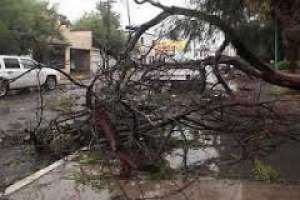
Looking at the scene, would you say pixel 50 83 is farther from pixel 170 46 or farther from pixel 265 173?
pixel 265 173

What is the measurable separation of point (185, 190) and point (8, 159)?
431cm

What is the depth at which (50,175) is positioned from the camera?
8.20m

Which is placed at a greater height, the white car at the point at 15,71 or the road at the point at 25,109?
the white car at the point at 15,71

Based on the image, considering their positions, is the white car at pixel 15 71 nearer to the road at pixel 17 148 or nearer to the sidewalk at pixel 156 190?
the road at pixel 17 148

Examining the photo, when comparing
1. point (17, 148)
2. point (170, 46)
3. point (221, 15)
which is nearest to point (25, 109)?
point (17, 148)

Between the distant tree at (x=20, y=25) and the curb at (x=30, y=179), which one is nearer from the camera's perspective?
the curb at (x=30, y=179)

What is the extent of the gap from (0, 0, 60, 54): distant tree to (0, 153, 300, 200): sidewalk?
68.9 ft

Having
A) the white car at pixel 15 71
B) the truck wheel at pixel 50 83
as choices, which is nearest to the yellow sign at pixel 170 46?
the white car at pixel 15 71

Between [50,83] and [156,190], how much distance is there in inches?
830

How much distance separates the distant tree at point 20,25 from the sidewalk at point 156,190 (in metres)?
21.0

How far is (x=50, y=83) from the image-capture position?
27609mm

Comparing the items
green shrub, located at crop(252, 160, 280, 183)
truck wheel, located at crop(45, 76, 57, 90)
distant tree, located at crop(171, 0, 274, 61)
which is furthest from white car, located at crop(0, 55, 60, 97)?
green shrub, located at crop(252, 160, 280, 183)

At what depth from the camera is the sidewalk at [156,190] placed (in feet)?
22.7

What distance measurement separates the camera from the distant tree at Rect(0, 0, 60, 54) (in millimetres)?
29344
